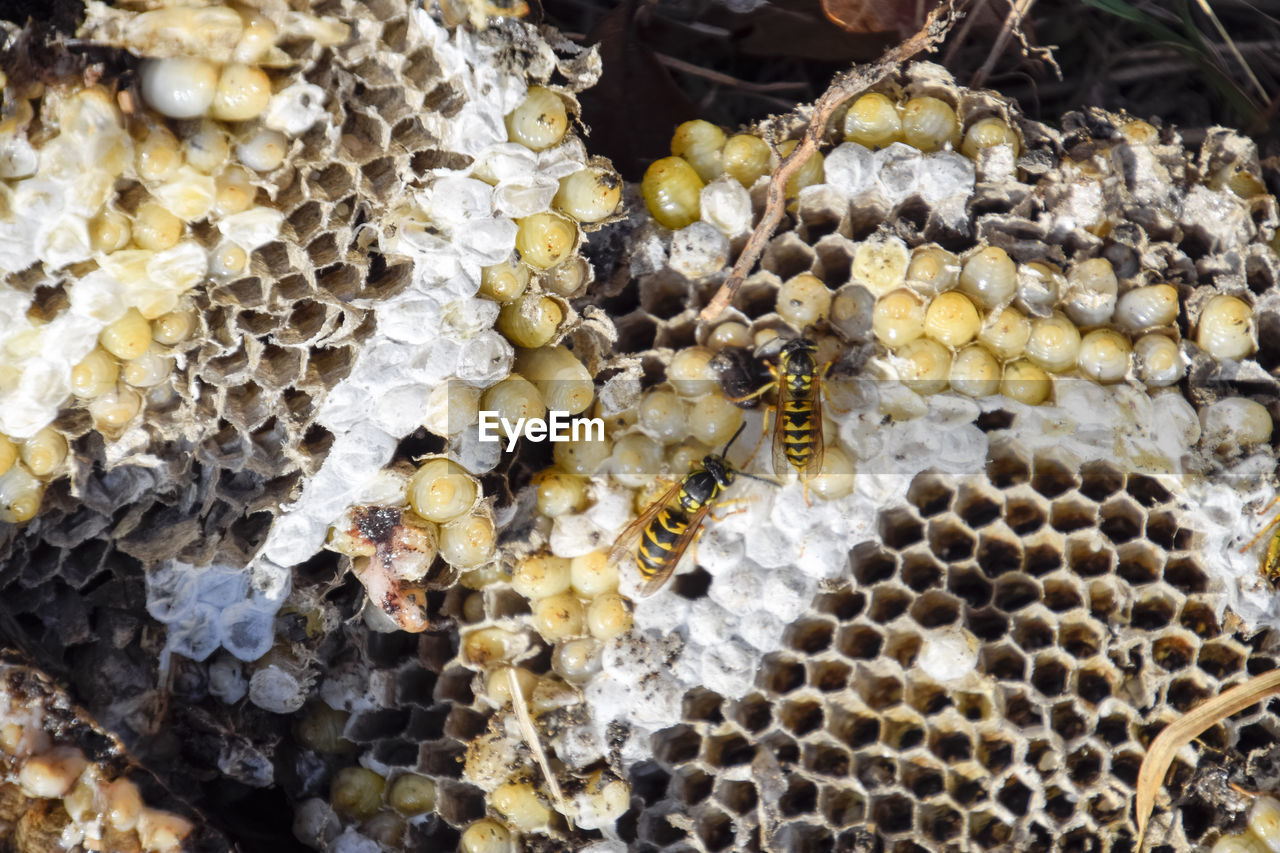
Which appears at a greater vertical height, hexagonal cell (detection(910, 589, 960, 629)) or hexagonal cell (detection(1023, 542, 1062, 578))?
hexagonal cell (detection(1023, 542, 1062, 578))

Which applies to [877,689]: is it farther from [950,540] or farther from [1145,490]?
[1145,490]

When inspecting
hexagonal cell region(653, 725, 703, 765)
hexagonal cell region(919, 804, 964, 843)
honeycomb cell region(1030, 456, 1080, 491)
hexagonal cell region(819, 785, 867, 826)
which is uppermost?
honeycomb cell region(1030, 456, 1080, 491)

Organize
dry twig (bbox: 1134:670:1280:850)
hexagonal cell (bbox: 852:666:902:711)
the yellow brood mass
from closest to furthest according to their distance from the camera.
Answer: the yellow brood mass, dry twig (bbox: 1134:670:1280:850), hexagonal cell (bbox: 852:666:902:711)

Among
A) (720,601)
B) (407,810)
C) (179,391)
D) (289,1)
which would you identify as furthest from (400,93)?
(407,810)

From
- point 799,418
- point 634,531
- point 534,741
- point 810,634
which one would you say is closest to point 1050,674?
point 810,634

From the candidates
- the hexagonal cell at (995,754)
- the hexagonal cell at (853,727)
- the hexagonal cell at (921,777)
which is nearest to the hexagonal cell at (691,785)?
the hexagonal cell at (853,727)

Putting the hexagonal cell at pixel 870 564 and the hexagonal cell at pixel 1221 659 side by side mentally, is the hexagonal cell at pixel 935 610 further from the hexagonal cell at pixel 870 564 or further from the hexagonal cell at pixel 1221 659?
the hexagonal cell at pixel 1221 659

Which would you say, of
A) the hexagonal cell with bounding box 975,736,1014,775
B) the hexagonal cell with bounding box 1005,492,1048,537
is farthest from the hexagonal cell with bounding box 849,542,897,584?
the hexagonal cell with bounding box 975,736,1014,775

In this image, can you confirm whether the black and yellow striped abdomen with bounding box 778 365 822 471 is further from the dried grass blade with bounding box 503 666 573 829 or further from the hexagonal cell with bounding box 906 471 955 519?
the dried grass blade with bounding box 503 666 573 829
